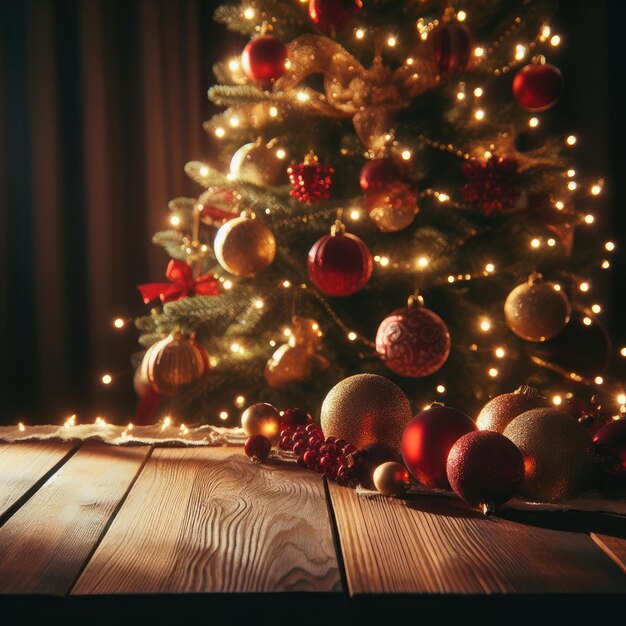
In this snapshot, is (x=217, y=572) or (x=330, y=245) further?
(x=330, y=245)

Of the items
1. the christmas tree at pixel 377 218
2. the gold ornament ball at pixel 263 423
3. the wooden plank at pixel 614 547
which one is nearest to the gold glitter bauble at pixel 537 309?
the christmas tree at pixel 377 218

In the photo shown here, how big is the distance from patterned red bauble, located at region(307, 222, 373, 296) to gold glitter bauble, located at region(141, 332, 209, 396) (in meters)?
0.35

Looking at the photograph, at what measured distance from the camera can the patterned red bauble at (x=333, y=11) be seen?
1661 millimetres

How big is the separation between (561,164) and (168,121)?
1.46 metres

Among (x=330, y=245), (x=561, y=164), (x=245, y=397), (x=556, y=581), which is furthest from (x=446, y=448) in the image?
(x=561, y=164)

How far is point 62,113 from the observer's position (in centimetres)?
260

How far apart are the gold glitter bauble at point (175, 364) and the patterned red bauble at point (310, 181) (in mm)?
430

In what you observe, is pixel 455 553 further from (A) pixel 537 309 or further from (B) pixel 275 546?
(A) pixel 537 309

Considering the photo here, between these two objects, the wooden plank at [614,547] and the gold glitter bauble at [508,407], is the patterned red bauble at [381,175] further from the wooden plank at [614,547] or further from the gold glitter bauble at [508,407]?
the wooden plank at [614,547]

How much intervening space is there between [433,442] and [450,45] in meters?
1.00

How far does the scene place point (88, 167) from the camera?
2602 millimetres

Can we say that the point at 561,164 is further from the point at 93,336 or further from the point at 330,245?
the point at 93,336

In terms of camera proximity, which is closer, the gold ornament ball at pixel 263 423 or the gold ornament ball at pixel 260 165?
the gold ornament ball at pixel 263 423

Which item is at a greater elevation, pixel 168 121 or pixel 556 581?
pixel 168 121
